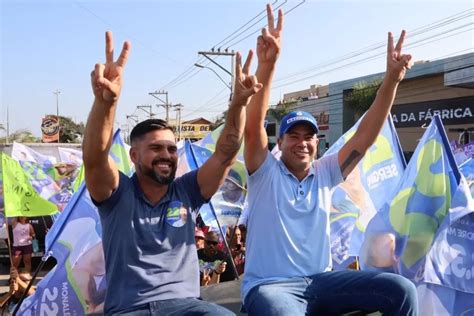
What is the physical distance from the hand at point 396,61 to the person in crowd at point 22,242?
20.9ft

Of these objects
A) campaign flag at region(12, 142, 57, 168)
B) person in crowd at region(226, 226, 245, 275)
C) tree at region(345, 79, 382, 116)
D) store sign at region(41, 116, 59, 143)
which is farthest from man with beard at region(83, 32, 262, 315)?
store sign at region(41, 116, 59, 143)

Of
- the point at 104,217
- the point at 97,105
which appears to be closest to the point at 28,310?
the point at 104,217

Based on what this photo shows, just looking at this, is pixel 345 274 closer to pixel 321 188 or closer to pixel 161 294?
pixel 321 188

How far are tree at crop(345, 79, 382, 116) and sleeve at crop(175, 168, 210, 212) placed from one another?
2536 centimetres

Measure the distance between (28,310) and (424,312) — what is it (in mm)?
2462

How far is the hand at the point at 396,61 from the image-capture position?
2.97 meters

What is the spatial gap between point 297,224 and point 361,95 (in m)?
26.4

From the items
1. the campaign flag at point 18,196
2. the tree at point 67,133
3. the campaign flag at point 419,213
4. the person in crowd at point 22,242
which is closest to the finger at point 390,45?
the campaign flag at point 419,213

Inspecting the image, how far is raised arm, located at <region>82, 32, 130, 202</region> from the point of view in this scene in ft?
7.38

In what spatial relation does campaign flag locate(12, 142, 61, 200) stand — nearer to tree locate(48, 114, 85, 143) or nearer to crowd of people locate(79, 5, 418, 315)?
crowd of people locate(79, 5, 418, 315)

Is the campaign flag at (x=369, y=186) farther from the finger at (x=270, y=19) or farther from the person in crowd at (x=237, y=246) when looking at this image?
the finger at (x=270, y=19)

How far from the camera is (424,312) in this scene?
274 centimetres

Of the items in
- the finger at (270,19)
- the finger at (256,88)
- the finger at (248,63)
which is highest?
the finger at (270,19)

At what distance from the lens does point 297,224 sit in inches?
104
